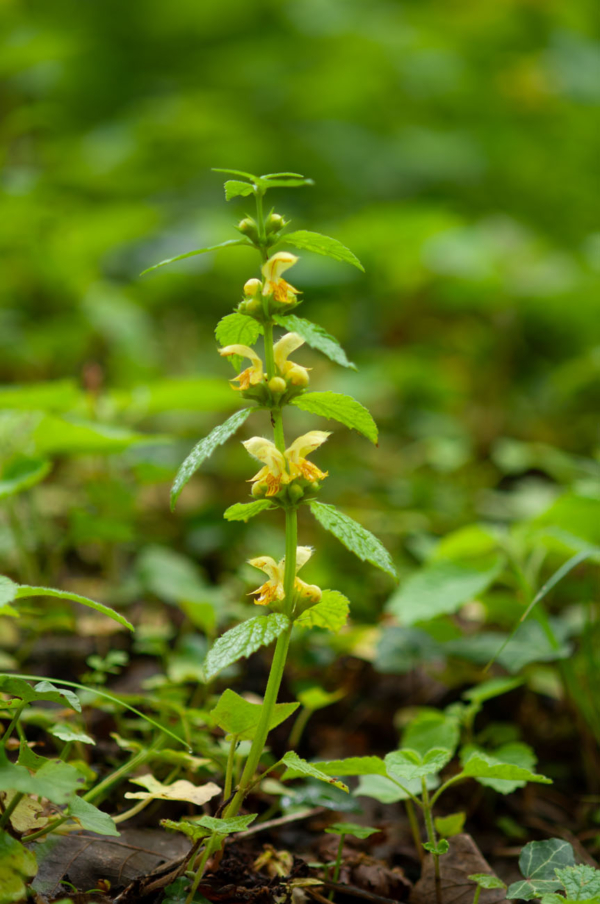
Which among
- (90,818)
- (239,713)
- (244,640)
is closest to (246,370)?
(244,640)

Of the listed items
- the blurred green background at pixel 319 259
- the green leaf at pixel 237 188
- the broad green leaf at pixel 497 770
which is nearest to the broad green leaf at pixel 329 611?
the broad green leaf at pixel 497 770

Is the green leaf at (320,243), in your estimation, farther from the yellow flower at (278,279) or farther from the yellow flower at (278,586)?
the yellow flower at (278,586)

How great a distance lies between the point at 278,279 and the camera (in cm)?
76

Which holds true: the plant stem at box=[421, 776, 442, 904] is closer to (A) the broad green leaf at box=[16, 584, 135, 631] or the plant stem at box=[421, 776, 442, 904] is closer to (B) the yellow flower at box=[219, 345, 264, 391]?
(A) the broad green leaf at box=[16, 584, 135, 631]

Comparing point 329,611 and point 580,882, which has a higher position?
point 329,611

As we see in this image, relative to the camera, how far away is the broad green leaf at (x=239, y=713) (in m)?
0.78

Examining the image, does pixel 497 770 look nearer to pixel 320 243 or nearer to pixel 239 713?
pixel 239 713

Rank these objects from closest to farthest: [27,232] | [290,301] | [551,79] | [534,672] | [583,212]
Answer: [290,301]
[534,672]
[27,232]
[583,212]
[551,79]

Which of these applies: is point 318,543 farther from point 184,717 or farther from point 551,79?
point 551,79

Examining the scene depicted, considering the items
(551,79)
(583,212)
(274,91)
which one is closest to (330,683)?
(583,212)

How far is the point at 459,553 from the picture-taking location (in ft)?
4.44

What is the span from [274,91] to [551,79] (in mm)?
1772

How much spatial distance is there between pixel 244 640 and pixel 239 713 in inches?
6.0

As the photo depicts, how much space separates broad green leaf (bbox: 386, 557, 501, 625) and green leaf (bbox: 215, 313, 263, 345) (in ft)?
2.07
